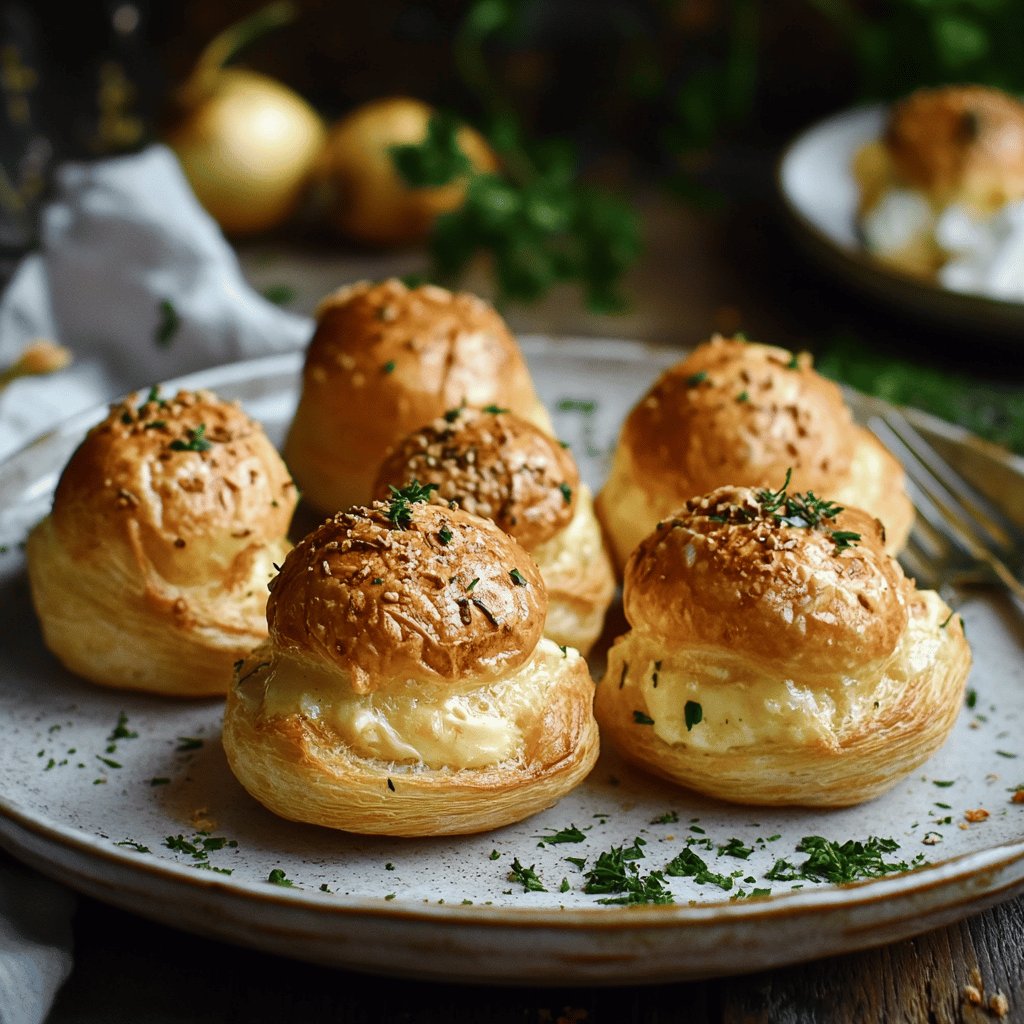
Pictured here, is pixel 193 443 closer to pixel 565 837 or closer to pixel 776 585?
pixel 565 837

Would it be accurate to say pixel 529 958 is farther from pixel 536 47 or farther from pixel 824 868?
pixel 536 47

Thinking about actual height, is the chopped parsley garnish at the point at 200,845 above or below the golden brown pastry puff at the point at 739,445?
below

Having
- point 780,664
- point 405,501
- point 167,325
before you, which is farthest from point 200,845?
point 167,325

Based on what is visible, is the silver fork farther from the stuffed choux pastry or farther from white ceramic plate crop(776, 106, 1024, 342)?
the stuffed choux pastry

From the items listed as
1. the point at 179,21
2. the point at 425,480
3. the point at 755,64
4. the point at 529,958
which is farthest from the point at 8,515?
the point at 755,64

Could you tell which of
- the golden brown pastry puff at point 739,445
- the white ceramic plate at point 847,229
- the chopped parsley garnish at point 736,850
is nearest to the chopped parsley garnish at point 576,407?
the golden brown pastry puff at point 739,445

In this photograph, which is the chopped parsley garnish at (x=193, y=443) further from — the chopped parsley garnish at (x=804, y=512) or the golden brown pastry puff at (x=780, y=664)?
the chopped parsley garnish at (x=804, y=512)
